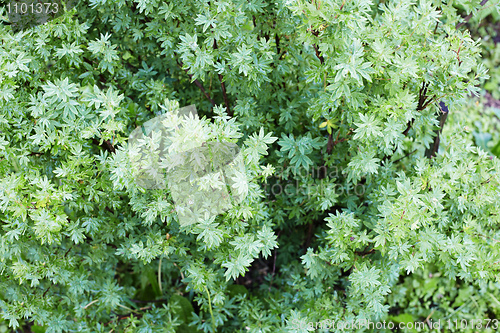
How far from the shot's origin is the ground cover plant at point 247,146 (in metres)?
1.69

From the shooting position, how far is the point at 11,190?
1681mm

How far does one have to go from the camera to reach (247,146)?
194 centimetres

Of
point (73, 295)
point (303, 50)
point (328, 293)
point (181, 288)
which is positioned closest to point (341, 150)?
point (303, 50)

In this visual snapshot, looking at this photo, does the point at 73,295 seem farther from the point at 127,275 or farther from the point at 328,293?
the point at 328,293

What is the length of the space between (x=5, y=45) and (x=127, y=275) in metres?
1.84

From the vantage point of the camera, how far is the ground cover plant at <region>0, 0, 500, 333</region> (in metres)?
1.69

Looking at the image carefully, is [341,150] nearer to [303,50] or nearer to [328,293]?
[303,50]

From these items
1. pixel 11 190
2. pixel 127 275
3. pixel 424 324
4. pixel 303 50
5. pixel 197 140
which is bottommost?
pixel 127 275

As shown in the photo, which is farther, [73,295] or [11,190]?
[73,295]

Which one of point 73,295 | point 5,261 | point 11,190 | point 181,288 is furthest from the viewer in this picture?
point 181,288

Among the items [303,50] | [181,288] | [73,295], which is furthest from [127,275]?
[303,50]

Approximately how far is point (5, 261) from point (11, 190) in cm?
63

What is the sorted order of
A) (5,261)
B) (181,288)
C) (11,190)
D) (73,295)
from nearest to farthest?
(11,190)
(5,261)
(73,295)
(181,288)

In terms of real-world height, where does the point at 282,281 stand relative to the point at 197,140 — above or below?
below
